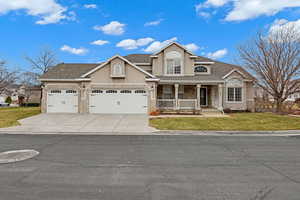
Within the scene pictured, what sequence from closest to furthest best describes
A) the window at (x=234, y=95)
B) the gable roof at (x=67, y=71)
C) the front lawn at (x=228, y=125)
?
the front lawn at (x=228, y=125) < the gable roof at (x=67, y=71) < the window at (x=234, y=95)

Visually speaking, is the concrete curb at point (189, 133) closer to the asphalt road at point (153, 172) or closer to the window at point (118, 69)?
the asphalt road at point (153, 172)

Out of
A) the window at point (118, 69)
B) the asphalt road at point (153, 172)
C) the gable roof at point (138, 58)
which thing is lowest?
the asphalt road at point (153, 172)

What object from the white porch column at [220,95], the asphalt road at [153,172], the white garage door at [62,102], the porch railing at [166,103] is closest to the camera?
the asphalt road at [153,172]

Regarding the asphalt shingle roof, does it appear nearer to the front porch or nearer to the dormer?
the front porch

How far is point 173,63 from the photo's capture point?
21.4 m

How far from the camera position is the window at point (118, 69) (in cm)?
1852

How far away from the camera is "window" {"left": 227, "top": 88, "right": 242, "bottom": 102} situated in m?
21.5

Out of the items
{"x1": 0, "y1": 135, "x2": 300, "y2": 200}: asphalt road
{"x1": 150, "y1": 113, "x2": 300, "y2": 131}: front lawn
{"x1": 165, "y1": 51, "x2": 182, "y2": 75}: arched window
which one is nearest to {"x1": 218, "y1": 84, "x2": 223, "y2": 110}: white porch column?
{"x1": 165, "y1": 51, "x2": 182, "y2": 75}: arched window

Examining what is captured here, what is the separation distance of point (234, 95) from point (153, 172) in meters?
19.4

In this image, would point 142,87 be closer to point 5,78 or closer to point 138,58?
point 138,58

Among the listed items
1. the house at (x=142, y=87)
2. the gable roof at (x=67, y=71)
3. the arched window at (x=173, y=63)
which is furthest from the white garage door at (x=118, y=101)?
the arched window at (x=173, y=63)

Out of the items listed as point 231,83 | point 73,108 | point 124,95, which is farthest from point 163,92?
point 73,108

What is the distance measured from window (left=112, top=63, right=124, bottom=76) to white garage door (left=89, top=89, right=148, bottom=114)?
1728 millimetres

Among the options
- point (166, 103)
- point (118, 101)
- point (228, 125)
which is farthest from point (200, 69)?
point (228, 125)
